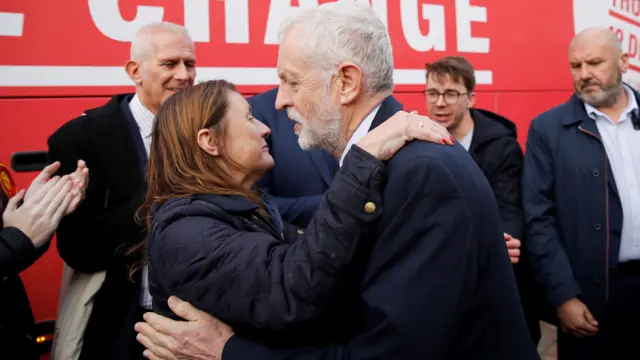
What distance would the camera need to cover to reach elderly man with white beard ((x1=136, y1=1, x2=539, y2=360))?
1.23m

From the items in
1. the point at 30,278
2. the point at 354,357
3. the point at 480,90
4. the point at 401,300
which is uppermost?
the point at 480,90

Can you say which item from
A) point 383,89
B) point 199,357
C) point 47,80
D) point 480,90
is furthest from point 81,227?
point 480,90

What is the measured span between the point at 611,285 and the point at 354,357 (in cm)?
207

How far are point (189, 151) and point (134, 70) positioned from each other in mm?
1081

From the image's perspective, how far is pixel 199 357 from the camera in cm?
145

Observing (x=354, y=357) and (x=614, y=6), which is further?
(x=614, y=6)

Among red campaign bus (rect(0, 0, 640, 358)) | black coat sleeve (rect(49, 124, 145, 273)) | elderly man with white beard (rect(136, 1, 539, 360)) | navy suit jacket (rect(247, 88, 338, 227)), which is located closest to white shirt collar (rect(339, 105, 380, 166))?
elderly man with white beard (rect(136, 1, 539, 360))

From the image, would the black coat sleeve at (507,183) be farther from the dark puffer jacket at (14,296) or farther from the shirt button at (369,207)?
the dark puffer jacket at (14,296)

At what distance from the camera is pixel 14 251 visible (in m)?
1.96

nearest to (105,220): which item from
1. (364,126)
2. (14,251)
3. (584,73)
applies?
(14,251)

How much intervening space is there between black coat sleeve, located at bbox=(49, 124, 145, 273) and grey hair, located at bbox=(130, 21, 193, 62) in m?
0.42

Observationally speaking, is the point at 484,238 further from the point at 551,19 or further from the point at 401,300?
the point at 551,19

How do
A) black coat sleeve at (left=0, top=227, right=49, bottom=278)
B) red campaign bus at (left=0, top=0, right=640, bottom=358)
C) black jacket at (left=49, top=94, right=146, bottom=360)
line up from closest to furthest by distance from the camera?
black coat sleeve at (left=0, top=227, right=49, bottom=278), black jacket at (left=49, top=94, right=146, bottom=360), red campaign bus at (left=0, top=0, right=640, bottom=358)

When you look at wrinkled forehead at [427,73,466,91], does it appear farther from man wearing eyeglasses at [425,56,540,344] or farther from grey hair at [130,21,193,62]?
grey hair at [130,21,193,62]
